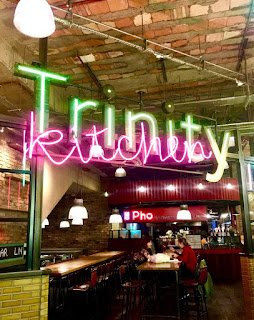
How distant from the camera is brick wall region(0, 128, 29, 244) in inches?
248

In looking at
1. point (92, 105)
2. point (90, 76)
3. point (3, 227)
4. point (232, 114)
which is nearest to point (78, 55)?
point (90, 76)

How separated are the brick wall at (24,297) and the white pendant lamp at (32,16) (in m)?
2.67

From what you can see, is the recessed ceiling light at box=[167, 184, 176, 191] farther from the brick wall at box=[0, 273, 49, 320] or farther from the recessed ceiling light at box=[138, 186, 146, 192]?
the brick wall at box=[0, 273, 49, 320]

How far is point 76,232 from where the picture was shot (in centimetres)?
1262

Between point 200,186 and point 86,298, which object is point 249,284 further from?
point 200,186

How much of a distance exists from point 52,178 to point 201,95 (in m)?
4.65

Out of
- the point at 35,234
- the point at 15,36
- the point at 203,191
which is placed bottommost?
the point at 35,234

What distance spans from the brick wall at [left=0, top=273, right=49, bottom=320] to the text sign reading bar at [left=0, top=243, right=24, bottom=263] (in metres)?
0.24

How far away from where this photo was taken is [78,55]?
5469mm

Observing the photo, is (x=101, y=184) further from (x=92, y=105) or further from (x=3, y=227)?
(x=92, y=105)

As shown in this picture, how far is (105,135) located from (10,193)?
10.4 feet

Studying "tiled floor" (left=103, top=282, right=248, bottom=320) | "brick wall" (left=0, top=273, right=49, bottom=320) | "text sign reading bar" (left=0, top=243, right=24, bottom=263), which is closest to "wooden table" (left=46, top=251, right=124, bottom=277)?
"tiled floor" (left=103, top=282, right=248, bottom=320)

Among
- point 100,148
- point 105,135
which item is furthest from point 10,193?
point 105,135

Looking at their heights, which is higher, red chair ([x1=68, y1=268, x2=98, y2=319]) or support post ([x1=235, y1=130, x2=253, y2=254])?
support post ([x1=235, y1=130, x2=253, y2=254])
